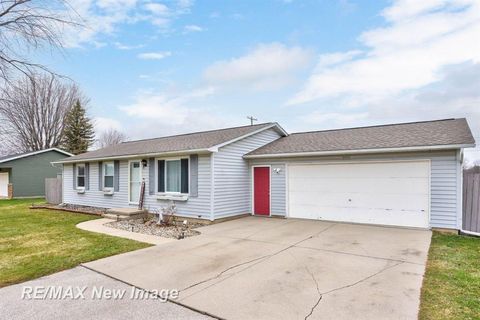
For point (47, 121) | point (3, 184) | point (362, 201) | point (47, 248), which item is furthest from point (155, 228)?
point (47, 121)

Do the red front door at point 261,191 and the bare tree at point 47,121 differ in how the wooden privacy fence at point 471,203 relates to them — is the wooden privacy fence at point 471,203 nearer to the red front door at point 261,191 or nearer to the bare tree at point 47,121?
the red front door at point 261,191

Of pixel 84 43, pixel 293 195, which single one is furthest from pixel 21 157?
pixel 293 195

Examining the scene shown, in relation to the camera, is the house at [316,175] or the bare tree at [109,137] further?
the bare tree at [109,137]

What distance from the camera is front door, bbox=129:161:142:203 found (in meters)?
12.2

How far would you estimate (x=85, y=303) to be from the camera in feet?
12.6

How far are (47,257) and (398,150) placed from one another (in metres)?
9.03

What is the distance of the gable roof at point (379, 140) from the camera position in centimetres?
809

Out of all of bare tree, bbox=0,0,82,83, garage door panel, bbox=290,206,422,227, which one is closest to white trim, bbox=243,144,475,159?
garage door panel, bbox=290,206,422,227

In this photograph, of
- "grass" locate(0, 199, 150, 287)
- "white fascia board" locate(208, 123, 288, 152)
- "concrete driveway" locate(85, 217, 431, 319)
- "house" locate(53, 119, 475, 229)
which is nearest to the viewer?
"concrete driveway" locate(85, 217, 431, 319)

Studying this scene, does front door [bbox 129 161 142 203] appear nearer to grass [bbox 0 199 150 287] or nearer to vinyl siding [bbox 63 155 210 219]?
vinyl siding [bbox 63 155 210 219]

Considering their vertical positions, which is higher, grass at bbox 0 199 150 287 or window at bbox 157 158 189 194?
window at bbox 157 158 189 194

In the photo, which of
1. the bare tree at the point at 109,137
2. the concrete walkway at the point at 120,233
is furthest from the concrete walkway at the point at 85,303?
the bare tree at the point at 109,137

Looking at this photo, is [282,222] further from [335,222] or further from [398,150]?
[398,150]

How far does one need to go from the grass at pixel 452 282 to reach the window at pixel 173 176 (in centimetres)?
750
